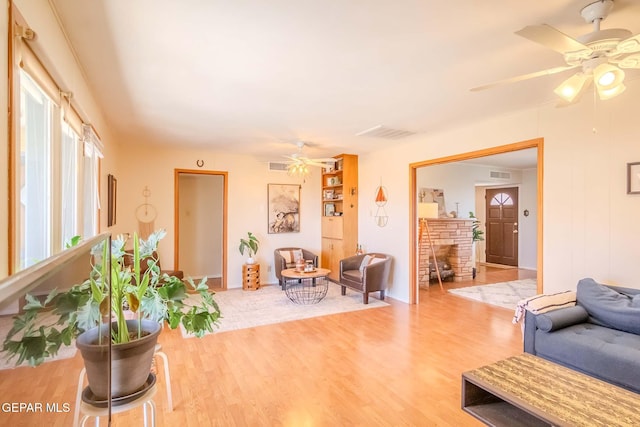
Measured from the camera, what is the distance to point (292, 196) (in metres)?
6.55

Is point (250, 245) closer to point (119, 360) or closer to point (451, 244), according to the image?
point (451, 244)

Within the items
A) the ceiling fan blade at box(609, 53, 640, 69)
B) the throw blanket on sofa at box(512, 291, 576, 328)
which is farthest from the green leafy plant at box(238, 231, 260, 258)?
the ceiling fan blade at box(609, 53, 640, 69)

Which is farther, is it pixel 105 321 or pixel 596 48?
pixel 596 48

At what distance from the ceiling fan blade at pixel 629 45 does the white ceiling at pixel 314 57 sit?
11.2 inches

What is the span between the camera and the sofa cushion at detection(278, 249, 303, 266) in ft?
19.8

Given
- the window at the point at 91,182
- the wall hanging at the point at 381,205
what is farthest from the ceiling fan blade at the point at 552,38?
the wall hanging at the point at 381,205

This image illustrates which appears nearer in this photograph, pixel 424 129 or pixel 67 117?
pixel 67 117

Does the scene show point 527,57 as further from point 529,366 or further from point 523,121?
point 529,366

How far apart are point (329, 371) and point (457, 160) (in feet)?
10.4

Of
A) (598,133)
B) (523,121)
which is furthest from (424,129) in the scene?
(598,133)

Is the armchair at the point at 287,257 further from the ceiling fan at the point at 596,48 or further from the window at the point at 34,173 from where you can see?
the ceiling fan at the point at 596,48

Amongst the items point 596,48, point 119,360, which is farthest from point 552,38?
point 119,360

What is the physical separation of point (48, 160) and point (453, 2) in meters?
2.50

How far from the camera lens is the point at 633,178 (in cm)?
270
